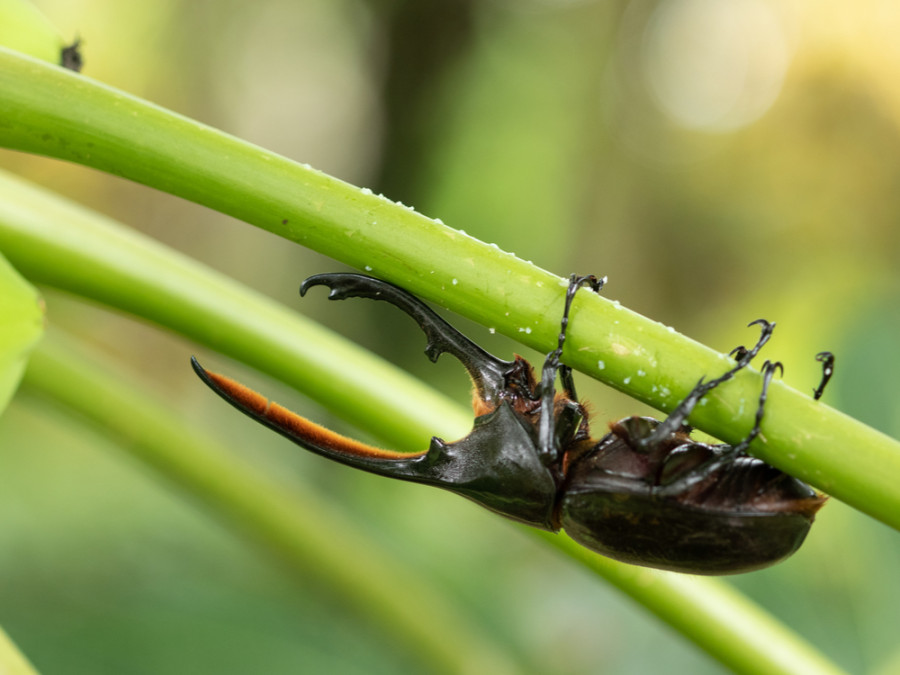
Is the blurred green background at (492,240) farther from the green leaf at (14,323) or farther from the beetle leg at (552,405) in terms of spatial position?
the green leaf at (14,323)

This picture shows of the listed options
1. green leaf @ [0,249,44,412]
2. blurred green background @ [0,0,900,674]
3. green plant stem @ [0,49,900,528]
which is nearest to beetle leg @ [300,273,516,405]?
green plant stem @ [0,49,900,528]

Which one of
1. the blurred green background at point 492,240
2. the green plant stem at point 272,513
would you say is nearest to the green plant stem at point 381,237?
the blurred green background at point 492,240

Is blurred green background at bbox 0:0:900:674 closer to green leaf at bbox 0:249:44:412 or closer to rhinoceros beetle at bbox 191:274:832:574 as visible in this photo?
rhinoceros beetle at bbox 191:274:832:574

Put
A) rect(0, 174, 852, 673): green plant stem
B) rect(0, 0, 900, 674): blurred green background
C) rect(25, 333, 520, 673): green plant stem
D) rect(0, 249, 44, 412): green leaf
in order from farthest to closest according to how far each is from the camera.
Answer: rect(0, 0, 900, 674): blurred green background, rect(25, 333, 520, 673): green plant stem, rect(0, 174, 852, 673): green plant stem, rect(0, 249, 44, 412): green leaf

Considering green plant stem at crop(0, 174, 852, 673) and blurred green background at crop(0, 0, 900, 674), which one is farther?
blurred green background at crop(0, 0, 900, 674)

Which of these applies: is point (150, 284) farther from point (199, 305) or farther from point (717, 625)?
point (717, 625)

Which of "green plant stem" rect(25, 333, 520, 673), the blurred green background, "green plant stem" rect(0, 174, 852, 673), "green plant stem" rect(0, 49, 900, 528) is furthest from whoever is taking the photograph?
the blurred green background

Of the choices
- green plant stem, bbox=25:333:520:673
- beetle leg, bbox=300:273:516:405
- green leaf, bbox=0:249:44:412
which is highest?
beetle leg, bbox=300:273:516:405

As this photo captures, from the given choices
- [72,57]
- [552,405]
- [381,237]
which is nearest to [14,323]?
[381,237]
